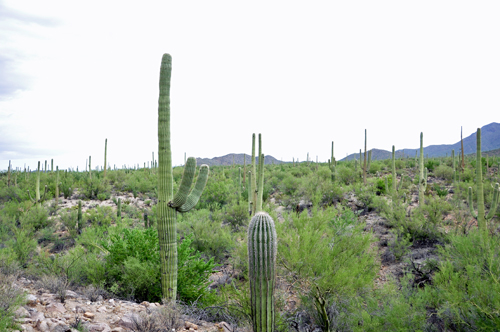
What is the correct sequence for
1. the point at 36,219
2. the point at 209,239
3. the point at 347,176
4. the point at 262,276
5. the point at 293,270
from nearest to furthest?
Answer: the point at 262,276
the point at 293,270
the point at 209,239
the point at 36,219
the point at 347,176

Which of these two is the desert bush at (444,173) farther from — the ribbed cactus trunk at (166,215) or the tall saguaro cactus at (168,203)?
the ribbed cactus trunk at (166,215)

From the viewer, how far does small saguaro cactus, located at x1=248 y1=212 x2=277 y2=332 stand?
4750 millimetres

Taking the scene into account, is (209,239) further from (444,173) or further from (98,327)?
(444,173)

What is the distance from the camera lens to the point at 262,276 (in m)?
4.75

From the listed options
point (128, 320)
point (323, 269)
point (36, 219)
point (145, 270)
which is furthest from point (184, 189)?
point (36, 219)

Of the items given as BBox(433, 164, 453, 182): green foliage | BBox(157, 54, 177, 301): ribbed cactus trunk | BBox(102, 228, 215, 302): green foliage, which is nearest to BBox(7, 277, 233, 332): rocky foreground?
BBox(157, 54, 177, 301): ribbed cactus trunk

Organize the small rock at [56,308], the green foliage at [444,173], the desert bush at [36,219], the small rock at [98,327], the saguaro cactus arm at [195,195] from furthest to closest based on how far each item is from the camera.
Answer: the green foliage at [444,173] < the desert bush at [36,219] < the saguaro cactus arm at [195,195] < the small rock at [56,308] < the small rock at [98,327]

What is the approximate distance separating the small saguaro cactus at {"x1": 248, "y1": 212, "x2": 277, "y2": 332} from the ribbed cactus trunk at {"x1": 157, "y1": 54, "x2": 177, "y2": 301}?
90.6 inches

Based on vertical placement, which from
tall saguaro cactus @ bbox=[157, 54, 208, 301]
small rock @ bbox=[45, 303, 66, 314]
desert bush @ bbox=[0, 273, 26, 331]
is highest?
tall saguaro cactus @ bbox=[157, 54, 208, 301]

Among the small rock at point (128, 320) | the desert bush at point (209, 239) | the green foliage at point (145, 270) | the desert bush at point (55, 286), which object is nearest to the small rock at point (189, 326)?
the small rock at point (128, 320)

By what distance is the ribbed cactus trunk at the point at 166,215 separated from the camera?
644cm

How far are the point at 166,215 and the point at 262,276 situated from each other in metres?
2.64

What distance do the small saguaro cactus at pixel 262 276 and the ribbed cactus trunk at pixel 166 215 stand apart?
2.30m

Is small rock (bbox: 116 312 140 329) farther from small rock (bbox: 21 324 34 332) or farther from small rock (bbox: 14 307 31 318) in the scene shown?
small rock (bbox: 14 307 31 318)
